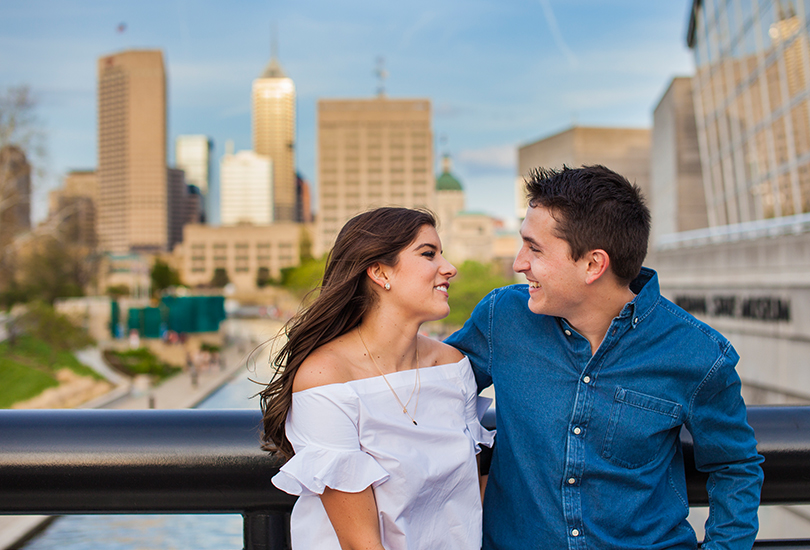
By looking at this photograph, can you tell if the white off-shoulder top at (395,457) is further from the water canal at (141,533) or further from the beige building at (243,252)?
the beige building at (243,252)

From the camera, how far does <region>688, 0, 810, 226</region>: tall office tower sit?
18109 millimetres

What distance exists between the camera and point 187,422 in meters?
1.66

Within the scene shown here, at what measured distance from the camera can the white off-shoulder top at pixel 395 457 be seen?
1.76m

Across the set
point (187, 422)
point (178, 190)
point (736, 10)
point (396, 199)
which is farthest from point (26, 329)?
point (178, 190)

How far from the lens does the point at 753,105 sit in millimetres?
21469

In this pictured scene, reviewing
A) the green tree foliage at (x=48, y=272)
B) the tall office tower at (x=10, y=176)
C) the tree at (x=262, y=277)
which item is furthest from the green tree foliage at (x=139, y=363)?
the tree at (x=262, y=277)

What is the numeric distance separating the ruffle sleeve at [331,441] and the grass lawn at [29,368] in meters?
27.7

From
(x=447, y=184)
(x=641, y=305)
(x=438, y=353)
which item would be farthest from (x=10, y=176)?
(x=447, y=184)

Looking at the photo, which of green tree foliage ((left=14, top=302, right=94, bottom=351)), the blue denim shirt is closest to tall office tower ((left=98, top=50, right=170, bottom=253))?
green tree foliage ((left=14, top=302, right=94, bottom=351))

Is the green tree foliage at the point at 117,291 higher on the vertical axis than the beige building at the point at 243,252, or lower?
lower

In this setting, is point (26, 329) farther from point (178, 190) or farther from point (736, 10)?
point (178, 190)

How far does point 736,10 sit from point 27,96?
3082cm

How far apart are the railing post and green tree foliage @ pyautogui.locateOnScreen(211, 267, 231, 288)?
425 feet

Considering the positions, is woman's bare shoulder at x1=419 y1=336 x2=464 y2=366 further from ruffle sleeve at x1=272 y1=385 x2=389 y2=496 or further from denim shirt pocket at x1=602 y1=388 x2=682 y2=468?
denim shirt pocket at x1=602 y1=388 x2=682 y2=468
